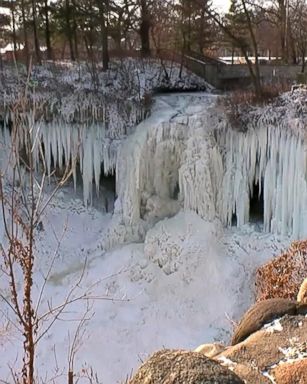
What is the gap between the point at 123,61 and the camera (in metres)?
17.4

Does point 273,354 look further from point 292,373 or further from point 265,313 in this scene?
point 265,313

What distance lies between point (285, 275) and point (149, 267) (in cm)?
434

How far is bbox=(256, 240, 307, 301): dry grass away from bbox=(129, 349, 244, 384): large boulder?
14.5 ft

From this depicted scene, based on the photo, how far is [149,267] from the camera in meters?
11.5

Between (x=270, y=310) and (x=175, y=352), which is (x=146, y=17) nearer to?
(x=270, y=310)

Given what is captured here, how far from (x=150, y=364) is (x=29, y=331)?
3.72 ft

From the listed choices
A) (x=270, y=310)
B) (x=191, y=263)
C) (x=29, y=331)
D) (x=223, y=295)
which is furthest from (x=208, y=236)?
(x=29, y=331)

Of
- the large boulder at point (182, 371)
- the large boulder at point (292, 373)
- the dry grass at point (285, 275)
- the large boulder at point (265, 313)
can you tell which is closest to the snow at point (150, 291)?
the dry grass at point (285, 275)

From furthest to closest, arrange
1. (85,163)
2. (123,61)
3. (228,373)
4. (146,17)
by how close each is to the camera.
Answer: (146,17) → (123,61) → (85,163) → (228,373)

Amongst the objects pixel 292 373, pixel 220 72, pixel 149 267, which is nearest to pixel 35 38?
pixel 220 72

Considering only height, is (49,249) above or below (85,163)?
below

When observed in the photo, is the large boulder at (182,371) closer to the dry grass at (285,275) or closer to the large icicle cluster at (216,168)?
the dry grass at (285,275)

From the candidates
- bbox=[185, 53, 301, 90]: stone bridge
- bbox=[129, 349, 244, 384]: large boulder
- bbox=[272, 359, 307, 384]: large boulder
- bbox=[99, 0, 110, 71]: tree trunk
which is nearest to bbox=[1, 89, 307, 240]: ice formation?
bbox=[99, 0, 110, 71]: tree trunk

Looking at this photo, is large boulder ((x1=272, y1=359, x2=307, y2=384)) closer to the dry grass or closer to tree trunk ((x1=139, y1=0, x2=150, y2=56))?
the dry grass
